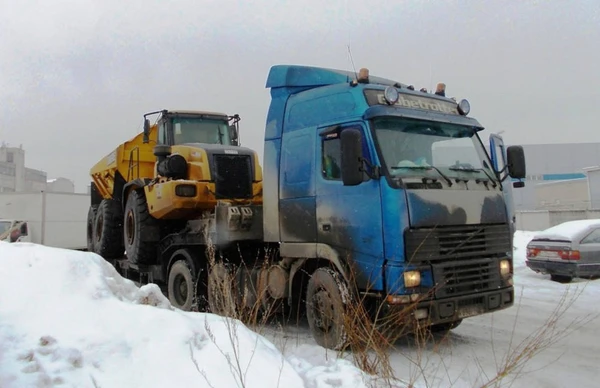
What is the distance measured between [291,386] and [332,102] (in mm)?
3532

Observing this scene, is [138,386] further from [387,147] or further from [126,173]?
[126,173]

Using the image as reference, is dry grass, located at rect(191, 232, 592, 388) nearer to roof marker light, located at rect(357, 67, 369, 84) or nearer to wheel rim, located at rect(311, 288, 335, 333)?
wheel rim, located at rect(311, 288, 335, 333)

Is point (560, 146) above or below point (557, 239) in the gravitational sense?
above

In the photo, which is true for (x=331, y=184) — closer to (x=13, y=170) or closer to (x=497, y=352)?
(x=497, y=352)

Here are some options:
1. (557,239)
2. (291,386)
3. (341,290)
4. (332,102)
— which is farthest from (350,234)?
(557,239)

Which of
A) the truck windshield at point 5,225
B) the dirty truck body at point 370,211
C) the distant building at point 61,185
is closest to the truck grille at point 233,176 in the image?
the dirty truck body at point 370,211

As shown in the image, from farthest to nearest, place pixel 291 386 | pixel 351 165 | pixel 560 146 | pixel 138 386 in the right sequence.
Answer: pixel 560 146 < pixel 351 165 < pixel 291 386 < pixel 138 386

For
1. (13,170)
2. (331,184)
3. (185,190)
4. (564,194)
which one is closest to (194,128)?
(185,190)

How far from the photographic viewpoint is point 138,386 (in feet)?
10.3

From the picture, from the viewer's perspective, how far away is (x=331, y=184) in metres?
5.67

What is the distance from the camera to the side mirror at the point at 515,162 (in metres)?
6.36

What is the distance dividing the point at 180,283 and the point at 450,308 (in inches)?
193

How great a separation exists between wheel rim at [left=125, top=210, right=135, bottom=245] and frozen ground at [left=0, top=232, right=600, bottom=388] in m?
4.32

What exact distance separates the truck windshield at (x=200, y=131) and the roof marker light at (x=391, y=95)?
4913 millimetres
